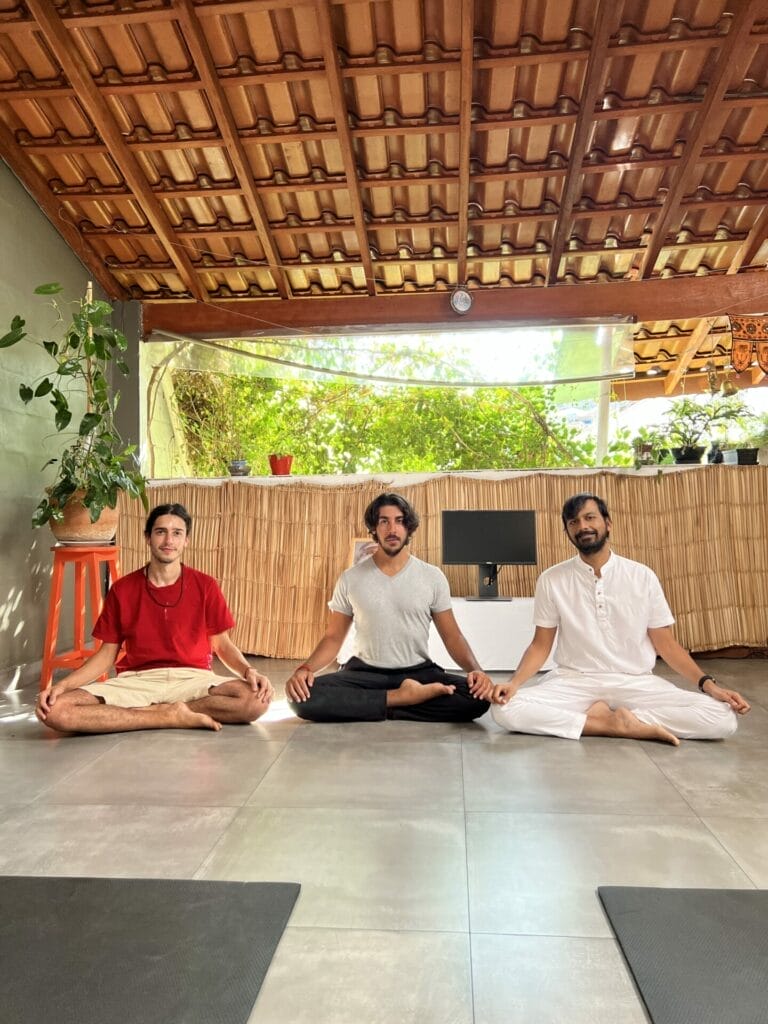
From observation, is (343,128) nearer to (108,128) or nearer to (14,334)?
(108,128)

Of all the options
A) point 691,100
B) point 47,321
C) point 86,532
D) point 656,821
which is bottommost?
point 656,821

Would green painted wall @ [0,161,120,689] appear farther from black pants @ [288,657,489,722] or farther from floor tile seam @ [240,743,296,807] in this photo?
floor tile seam @ [240,743,296,807]

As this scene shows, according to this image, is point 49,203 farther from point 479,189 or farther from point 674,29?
point 674,29

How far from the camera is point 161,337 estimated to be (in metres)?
6.38

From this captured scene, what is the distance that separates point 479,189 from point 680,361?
352cm

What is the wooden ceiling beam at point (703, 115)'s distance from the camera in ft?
14.7

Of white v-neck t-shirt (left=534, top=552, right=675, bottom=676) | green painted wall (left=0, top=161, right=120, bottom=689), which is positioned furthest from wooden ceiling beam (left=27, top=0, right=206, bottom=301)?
white v-neck t-shirt (left=534, top=552, right=675, bottom=676)

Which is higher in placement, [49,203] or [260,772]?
[49,203]

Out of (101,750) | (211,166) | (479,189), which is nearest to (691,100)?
(479,189)

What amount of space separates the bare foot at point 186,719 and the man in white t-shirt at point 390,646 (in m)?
0.34

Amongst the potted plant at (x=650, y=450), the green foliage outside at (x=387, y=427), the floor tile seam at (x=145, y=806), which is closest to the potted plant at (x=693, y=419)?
the potted plant at (x=650, y=450)

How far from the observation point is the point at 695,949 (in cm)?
166

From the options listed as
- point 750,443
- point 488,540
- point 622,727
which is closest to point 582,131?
point 750,443

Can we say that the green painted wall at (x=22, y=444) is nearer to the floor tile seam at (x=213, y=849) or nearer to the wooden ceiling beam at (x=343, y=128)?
the wooden ceiling beam at (x=343, y=128)
